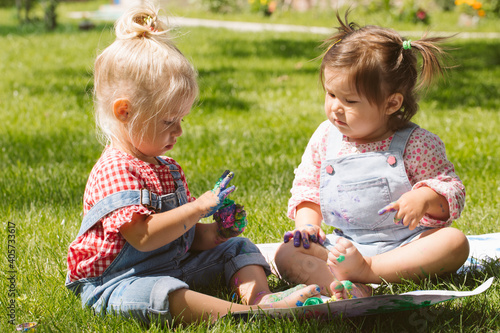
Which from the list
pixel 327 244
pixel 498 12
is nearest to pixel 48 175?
pixel 327 244

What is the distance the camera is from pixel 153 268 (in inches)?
90.0

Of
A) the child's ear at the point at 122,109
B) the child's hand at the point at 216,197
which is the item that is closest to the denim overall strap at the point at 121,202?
the child's hand at the point at 216,197

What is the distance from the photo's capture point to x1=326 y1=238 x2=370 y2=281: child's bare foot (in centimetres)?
227

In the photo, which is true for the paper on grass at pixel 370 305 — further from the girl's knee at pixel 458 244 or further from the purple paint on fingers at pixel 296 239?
the purple paint on fingers at pixel 296 239

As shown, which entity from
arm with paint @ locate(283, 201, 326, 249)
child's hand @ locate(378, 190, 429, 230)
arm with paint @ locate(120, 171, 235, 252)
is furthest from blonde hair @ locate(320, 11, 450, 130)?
arm with paint @ locate(120, 171, 235, 252)

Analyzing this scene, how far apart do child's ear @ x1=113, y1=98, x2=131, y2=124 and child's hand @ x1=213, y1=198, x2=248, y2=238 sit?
542 mm

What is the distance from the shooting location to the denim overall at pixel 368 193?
2.50 metres

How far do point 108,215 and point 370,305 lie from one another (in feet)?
3.33

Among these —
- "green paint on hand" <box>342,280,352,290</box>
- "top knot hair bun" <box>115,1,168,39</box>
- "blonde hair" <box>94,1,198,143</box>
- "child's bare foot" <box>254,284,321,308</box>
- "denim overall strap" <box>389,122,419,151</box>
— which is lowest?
"child's bare foot" <box>254,284,321,308</box>

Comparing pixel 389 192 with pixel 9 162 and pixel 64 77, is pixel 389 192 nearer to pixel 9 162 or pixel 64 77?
pixel 9 162

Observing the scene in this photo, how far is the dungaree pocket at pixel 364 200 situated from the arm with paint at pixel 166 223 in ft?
2.18

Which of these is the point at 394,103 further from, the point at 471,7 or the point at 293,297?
the point at 471,7

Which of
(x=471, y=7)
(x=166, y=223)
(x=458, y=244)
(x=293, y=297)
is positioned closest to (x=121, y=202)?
(x=166, y=223)

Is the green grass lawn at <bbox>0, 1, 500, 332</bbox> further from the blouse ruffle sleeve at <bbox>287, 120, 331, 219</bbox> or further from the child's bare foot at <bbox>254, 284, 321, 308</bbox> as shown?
the blouse ruffle sleeve at <bbox>287, 120, 331, 219</bbox>
